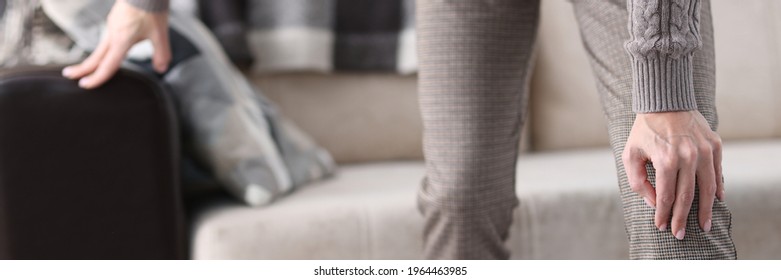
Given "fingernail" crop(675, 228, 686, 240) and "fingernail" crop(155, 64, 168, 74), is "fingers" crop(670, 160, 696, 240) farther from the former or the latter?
"fingernail" crop(155, 64, 168, 74)

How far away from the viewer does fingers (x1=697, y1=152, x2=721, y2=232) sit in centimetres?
50

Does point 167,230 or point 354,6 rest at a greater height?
point 354,6

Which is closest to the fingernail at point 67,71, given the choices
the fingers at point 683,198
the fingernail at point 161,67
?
the fingernail at point 161,67

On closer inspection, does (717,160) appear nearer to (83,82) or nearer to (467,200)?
(467,200)

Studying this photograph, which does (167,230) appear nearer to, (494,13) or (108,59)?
(108,59)

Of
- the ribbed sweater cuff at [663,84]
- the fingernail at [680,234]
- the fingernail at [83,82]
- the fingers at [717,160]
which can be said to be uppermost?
the ribbed sweater cuff at [663,84]

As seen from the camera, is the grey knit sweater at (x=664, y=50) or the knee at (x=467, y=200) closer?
the grey knit sweater at (x=664, y=50)

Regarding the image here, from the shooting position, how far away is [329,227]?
98 cm

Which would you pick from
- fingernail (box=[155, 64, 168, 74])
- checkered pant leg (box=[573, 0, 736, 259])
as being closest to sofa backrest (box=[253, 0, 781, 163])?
fingernail (box=[155, 64, 168, 74])

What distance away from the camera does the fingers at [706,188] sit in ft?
1.65

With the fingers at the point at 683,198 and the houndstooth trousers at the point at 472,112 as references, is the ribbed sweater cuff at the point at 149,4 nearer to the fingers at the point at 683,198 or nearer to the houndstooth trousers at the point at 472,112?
the houndstooth trousers at the point at 472,112

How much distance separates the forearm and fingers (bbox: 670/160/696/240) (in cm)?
4

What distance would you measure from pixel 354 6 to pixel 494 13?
739mm

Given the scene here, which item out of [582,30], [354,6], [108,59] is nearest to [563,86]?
[354,6]
